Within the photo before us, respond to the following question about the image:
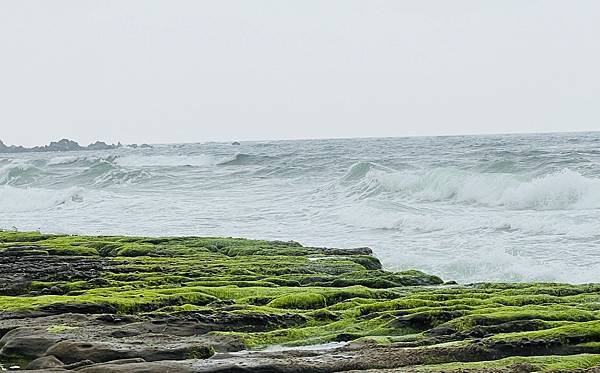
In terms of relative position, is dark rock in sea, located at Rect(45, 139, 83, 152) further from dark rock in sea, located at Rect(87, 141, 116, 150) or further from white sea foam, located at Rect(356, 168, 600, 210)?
white sea foam, located at Rect(356, 168, 600, 210)

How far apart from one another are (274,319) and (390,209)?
23.0 metres

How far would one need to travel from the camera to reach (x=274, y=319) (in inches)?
390

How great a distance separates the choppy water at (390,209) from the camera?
21.3m

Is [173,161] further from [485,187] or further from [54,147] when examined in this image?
[54,147]

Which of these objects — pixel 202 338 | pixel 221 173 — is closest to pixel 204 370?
pixel 202 338

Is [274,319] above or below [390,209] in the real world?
above

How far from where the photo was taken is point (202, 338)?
335 inches

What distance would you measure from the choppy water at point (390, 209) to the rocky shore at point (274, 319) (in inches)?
259

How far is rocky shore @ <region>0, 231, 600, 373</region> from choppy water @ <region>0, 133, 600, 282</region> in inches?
259

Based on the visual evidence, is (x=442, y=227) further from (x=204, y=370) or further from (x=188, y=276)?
(x=204, y=370)

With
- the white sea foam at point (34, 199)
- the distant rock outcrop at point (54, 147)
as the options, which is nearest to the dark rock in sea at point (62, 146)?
the distant rock outcrop at point (54, 147)

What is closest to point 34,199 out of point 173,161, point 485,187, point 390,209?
point 390,209

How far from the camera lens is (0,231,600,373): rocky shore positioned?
7223mm

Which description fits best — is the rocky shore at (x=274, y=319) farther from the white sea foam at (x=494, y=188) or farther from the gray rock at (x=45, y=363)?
the white sea foam at (x=494, y=188)
